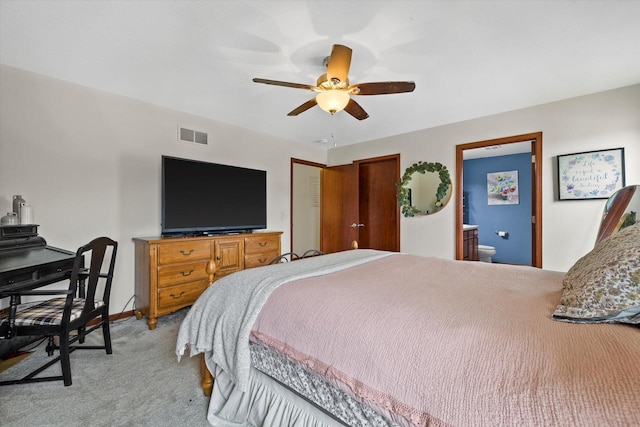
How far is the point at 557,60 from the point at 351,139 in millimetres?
2766

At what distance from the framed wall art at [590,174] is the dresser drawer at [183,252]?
13.1 feet

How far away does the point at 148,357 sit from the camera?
7.07ft

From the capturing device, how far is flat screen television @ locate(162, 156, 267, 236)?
2.98m

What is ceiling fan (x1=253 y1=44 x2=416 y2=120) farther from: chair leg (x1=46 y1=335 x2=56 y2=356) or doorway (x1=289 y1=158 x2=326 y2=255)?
doorway (x1=289 y1=158 x2=326 y2=255)

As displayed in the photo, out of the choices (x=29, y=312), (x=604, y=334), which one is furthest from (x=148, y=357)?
(x=604, y=334)

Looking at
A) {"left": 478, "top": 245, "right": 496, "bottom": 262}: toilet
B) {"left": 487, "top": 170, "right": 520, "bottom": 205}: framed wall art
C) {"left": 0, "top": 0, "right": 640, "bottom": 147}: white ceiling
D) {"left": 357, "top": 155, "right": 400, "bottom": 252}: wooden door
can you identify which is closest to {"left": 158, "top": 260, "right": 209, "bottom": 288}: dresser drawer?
{"left": 0, "top": 0, "right": 640, "bottom": 147}: white ceiling

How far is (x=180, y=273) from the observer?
114 inches

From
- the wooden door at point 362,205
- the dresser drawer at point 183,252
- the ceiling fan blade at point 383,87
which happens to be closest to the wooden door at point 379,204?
the wooden door at point 362,205

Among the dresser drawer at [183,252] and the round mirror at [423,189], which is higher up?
the round mirror at [423,189]

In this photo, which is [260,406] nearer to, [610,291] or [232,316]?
[232,316]

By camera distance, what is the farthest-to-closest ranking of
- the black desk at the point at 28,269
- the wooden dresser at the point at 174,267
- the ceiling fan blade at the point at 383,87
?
the wooden dresser at the point at 174,267
the ceiling fan blade at the point at 383,87
the black desk at the point at 28,269

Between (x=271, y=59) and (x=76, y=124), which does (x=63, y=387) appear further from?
(x=271, y=59)

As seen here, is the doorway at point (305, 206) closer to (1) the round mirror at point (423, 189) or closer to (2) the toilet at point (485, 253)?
(1) the round mirror at point (423, 189)

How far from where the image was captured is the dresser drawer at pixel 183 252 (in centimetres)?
275
